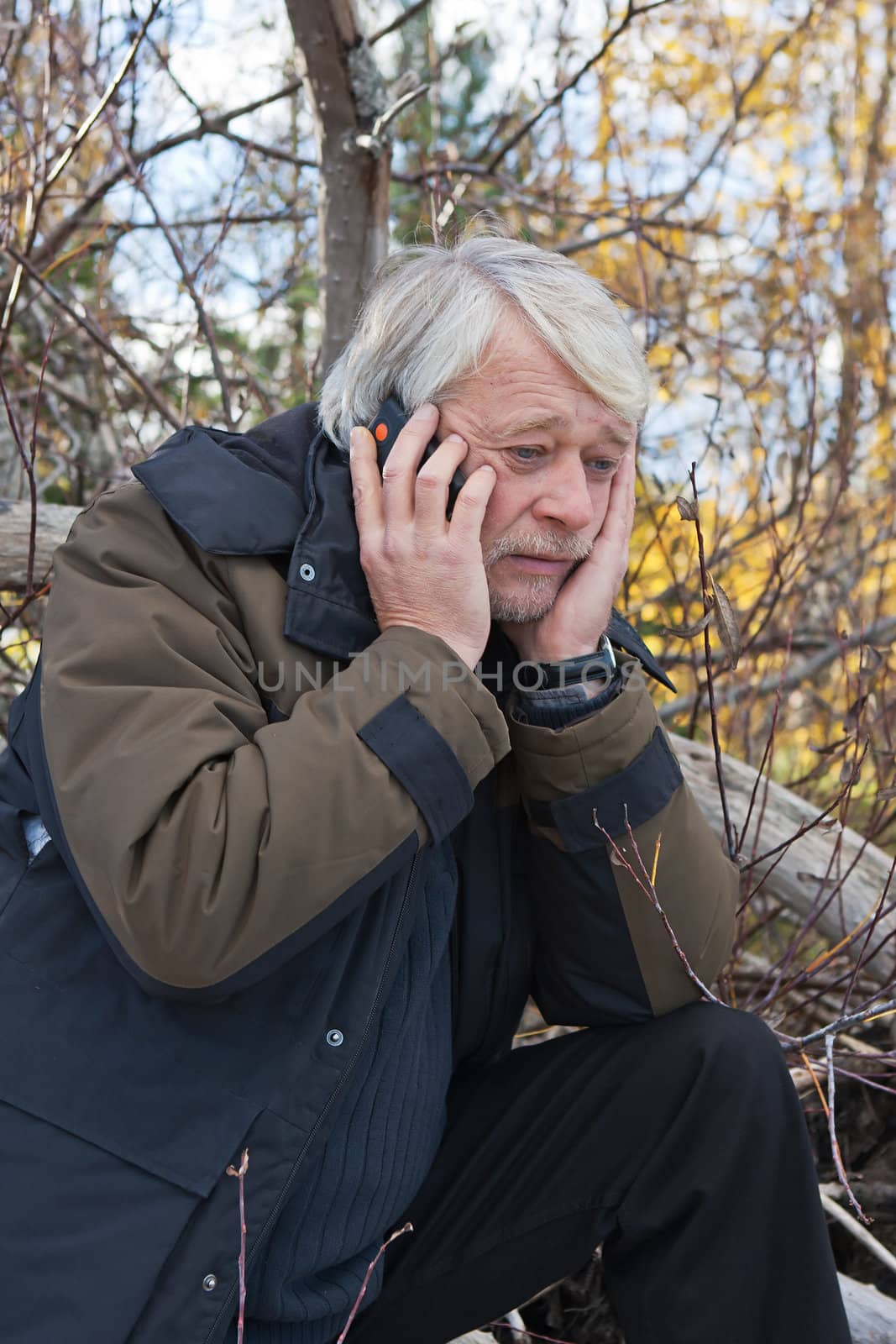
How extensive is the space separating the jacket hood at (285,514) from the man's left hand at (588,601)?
0.30 metres

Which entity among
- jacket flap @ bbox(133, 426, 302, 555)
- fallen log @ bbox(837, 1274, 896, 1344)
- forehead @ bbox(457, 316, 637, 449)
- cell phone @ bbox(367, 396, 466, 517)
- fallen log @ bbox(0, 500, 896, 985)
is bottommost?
fallen log @ bbox(837, 1274, 896, 1344)

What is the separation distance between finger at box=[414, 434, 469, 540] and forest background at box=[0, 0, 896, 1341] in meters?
0.37

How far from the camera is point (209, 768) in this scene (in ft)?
4.57

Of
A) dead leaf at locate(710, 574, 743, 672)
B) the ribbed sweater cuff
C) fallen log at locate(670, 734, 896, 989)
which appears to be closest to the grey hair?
dead leaf at locate(710, 574, 743, 672)

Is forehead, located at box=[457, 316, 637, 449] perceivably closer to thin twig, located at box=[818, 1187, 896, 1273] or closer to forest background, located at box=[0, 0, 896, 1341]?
forest background, located at box=[0, 0, 896, 1341]

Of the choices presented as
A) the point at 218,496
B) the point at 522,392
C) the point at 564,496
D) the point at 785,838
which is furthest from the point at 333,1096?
the point at 785,838

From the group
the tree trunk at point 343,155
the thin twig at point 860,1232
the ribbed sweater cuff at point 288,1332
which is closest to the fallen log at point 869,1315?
the thin twig at point 860,1232

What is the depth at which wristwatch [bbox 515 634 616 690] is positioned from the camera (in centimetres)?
183

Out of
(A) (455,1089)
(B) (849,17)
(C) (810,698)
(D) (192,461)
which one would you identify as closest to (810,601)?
(C) (810,698)

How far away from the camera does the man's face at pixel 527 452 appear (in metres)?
1.82

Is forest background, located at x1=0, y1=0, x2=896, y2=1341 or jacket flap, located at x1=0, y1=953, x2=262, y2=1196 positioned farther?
forest background, located at x1=0, y1=0, x2=896, y2=1341

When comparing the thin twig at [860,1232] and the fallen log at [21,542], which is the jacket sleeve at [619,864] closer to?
the thin twig at [860,1232]

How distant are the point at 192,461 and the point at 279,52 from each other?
377cm

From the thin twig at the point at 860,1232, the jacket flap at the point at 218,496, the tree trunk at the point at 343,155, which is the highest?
the tree trunk at the point at 343,155
